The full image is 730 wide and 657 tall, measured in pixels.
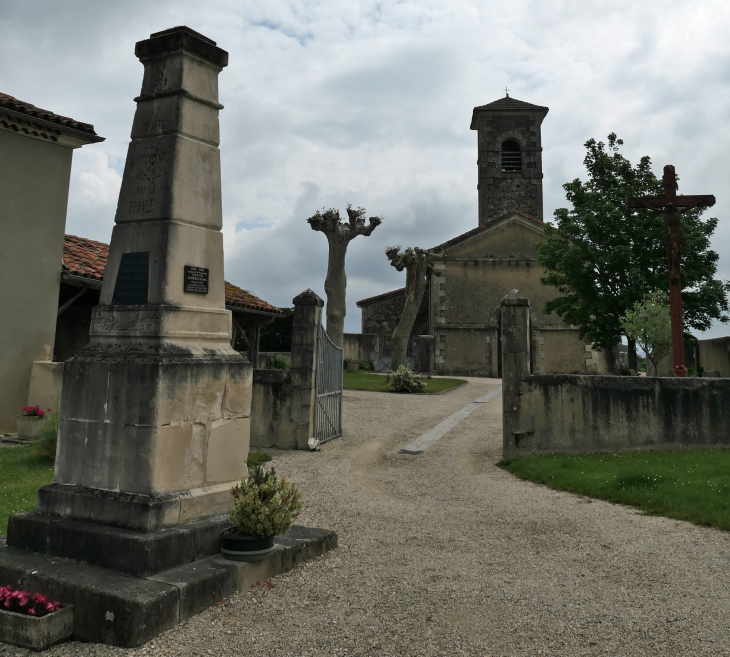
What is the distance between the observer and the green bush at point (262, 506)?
145 inches

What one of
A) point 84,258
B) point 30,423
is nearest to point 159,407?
point 30,423

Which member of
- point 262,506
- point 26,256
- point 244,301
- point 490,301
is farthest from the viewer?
point 490,301

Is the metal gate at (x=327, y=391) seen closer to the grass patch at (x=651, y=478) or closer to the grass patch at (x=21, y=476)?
the grass patch at (x=21, y=476)

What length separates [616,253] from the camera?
1728 cm

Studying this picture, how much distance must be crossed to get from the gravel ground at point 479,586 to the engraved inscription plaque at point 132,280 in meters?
2.12

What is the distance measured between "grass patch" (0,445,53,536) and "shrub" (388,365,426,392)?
10.9 m

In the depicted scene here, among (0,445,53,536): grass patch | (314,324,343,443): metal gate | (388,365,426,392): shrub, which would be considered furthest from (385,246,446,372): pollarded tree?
(0,445,53,536): grass patch

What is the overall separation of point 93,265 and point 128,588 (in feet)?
33.3

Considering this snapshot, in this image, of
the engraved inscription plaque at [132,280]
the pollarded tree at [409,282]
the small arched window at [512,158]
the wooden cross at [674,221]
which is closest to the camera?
the engraved inscription plaque at [132,280]

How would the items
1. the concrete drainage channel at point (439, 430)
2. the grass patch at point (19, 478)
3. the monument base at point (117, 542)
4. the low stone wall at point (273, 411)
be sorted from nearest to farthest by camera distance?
the monument base at point (117, 542), the grass patch at point (19, 478), the concrete drainage channel at point (439, 430), the low stone wall at point (273, 411)

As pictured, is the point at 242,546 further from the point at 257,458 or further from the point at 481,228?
the point at 481,228

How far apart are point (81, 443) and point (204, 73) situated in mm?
2846

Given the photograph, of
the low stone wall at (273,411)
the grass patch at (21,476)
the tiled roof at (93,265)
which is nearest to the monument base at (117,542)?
the grass patch at (21,476)

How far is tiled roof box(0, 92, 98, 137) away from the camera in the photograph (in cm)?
1020
